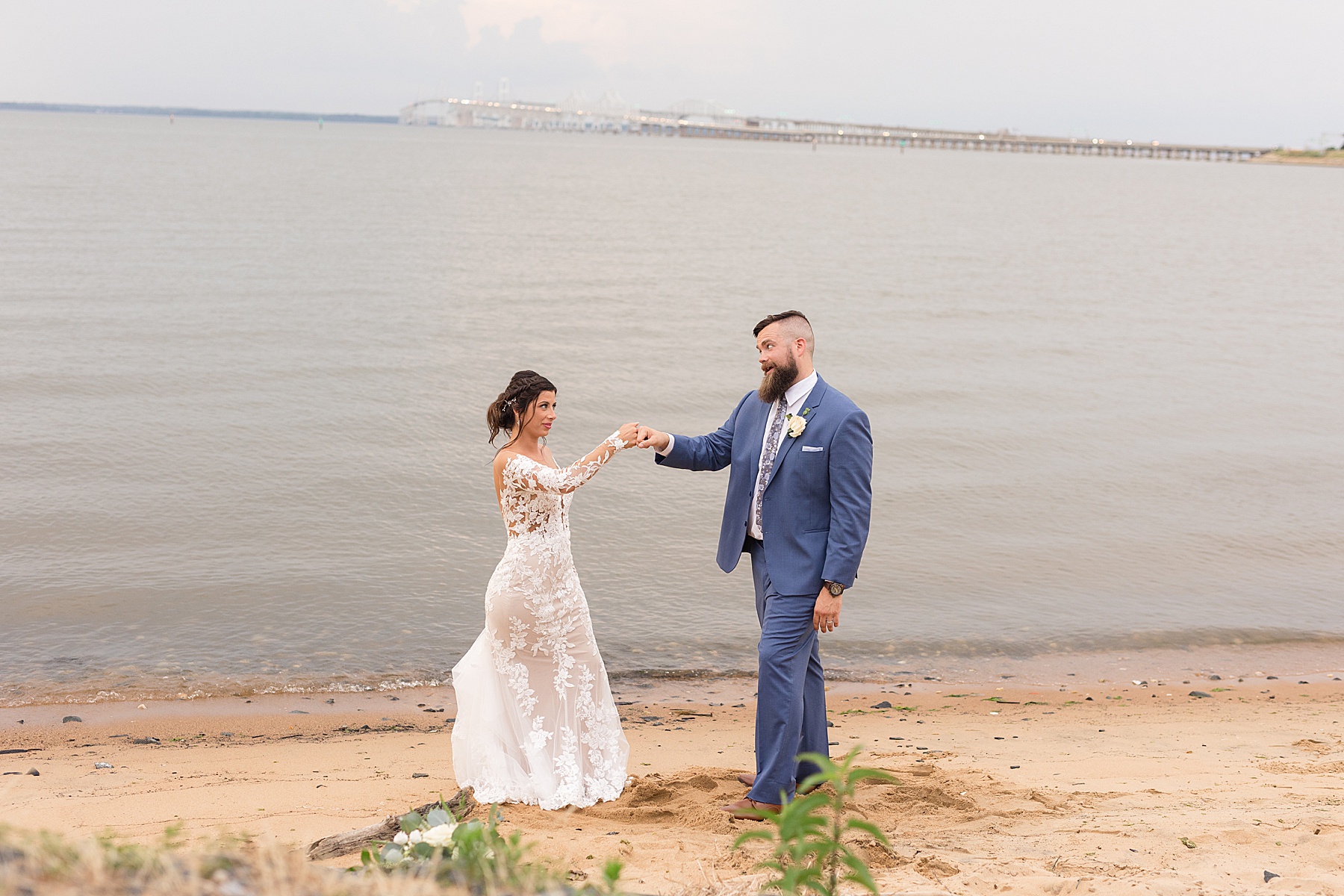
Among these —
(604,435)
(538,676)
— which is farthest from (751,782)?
(604,435)

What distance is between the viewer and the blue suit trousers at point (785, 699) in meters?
5.23

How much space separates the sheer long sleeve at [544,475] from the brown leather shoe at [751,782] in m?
1.79

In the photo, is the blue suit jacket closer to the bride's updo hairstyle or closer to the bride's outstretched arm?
the bride's outstretched arm

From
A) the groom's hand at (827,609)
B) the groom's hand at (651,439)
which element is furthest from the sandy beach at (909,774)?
the groom's hand at (651,439)

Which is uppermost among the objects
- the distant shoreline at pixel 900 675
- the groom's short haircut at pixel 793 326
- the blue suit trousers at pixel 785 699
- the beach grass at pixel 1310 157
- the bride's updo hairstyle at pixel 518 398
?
the beach grass at pixel 1310 157

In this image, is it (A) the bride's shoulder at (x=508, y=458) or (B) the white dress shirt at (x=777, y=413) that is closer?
(A) the bride's shoulder at (x=508, y=458)

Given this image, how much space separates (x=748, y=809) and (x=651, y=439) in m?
1.96

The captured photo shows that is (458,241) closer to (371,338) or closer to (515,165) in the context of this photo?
(371,338)

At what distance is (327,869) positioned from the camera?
288 cm

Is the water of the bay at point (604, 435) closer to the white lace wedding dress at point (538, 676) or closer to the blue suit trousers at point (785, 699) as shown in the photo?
the white lace wedding dress at point (538, 676)

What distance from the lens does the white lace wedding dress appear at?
5.42 metres

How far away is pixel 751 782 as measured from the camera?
18.5ft

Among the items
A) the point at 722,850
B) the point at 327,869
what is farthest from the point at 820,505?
the point at 327,869

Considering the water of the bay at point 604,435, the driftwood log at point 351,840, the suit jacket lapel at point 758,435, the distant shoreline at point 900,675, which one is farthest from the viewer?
the water of the bay at point 604,435
